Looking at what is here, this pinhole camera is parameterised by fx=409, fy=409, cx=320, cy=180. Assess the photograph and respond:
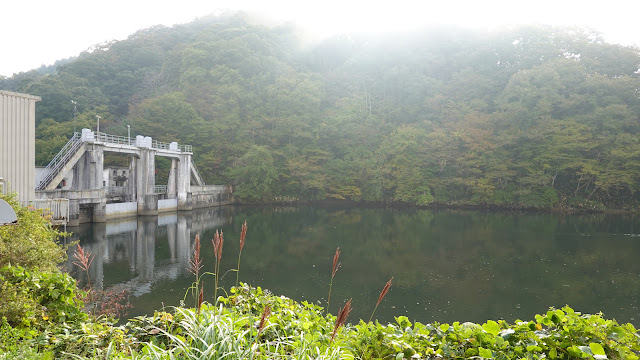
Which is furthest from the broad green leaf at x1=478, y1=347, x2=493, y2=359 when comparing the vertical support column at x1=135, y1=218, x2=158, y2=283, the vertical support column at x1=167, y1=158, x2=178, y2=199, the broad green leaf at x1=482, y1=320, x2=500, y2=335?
the vertical support column at x1=167, y1=158, x2=178, y2=199

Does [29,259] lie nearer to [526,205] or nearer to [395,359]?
[395,359]

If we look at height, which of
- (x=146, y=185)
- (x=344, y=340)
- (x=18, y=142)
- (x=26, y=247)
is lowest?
(x=344, y=340)

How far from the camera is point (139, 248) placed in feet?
47.7

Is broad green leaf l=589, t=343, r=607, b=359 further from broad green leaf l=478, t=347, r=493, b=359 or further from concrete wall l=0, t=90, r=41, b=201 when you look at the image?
concrete wall l=0, t=90, r=41, b=201

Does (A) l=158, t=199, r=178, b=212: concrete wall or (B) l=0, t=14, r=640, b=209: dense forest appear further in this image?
(B) l=0, t=14, r=640, b=209: dense forest

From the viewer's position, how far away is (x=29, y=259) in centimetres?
441

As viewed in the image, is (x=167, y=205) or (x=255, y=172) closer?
(x=167, y=205)

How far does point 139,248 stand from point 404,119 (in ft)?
99.6

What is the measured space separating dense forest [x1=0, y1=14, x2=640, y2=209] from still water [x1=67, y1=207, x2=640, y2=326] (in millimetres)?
9093

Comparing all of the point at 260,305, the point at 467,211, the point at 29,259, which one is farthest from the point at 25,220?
the point at 467,211

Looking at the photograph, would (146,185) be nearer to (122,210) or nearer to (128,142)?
(122,210)

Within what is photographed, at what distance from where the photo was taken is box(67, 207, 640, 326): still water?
848cm

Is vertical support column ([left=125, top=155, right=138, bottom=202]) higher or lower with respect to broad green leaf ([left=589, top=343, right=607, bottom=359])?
higher

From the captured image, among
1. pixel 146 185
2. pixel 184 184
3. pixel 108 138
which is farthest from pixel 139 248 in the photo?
pixel 108 138
